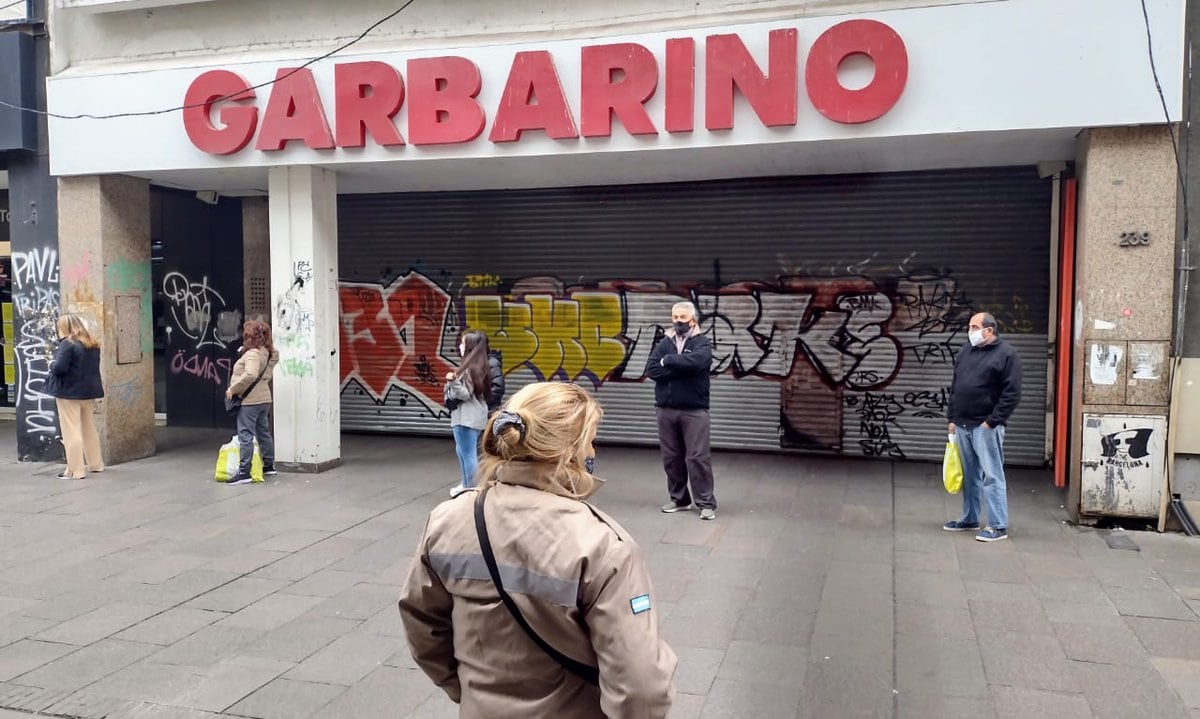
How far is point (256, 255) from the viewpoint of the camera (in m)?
12.2

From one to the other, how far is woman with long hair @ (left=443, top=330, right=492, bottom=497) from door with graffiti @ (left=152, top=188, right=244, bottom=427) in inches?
232

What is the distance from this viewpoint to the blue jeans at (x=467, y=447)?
7859mm

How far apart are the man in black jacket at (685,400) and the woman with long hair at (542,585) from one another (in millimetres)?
5190

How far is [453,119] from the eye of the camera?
8641mm

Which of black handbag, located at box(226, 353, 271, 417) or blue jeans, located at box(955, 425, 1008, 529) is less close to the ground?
black handbag, located at box(226, 353, 271, 417)

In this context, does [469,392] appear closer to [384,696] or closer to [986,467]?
[384,696]

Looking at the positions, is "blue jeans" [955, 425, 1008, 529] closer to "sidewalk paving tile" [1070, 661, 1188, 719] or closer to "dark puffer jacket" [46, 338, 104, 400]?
"sidewalk paving tile" [1070, 661, 1188, 719]

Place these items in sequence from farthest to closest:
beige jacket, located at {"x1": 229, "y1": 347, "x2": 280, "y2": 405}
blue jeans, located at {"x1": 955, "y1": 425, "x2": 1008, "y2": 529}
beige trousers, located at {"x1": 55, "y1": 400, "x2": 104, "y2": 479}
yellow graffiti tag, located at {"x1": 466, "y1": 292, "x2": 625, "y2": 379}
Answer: yellow graffiti tag, located at {"x1": 466, "y1": 292, "x2": 625, "y2": 379}
beige trousers, located at {"x1": 55, "y1": 400, "x2": 104, "y2": 479}
beige jacket, located at {"x1": 229, "y1": 347, "x2": 280, "y2": 405}
blue jeans, located at {"x1": 955, "y1": 425, "x2": 1008, "y2": 529}

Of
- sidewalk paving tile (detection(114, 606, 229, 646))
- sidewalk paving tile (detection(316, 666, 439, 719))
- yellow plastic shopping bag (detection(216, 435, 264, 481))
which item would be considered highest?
yellow plastic shopping bag (detection(216, 435, 264, 481))

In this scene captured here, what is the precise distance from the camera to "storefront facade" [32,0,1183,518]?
733 centimetres

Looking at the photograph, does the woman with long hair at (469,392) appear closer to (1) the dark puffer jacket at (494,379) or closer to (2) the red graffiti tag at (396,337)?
(1) the dark puffer jacket at (494,379)

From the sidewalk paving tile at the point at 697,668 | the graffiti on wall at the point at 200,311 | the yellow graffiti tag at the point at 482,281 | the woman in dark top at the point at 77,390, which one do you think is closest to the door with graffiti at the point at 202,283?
the graffiti on wall at the point at 200,311

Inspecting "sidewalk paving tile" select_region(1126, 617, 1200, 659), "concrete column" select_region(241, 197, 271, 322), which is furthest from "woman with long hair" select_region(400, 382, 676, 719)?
"concrete column" select_region(241, 197, 271, 322)

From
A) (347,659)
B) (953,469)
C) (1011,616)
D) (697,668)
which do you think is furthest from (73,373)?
(1011,616)
